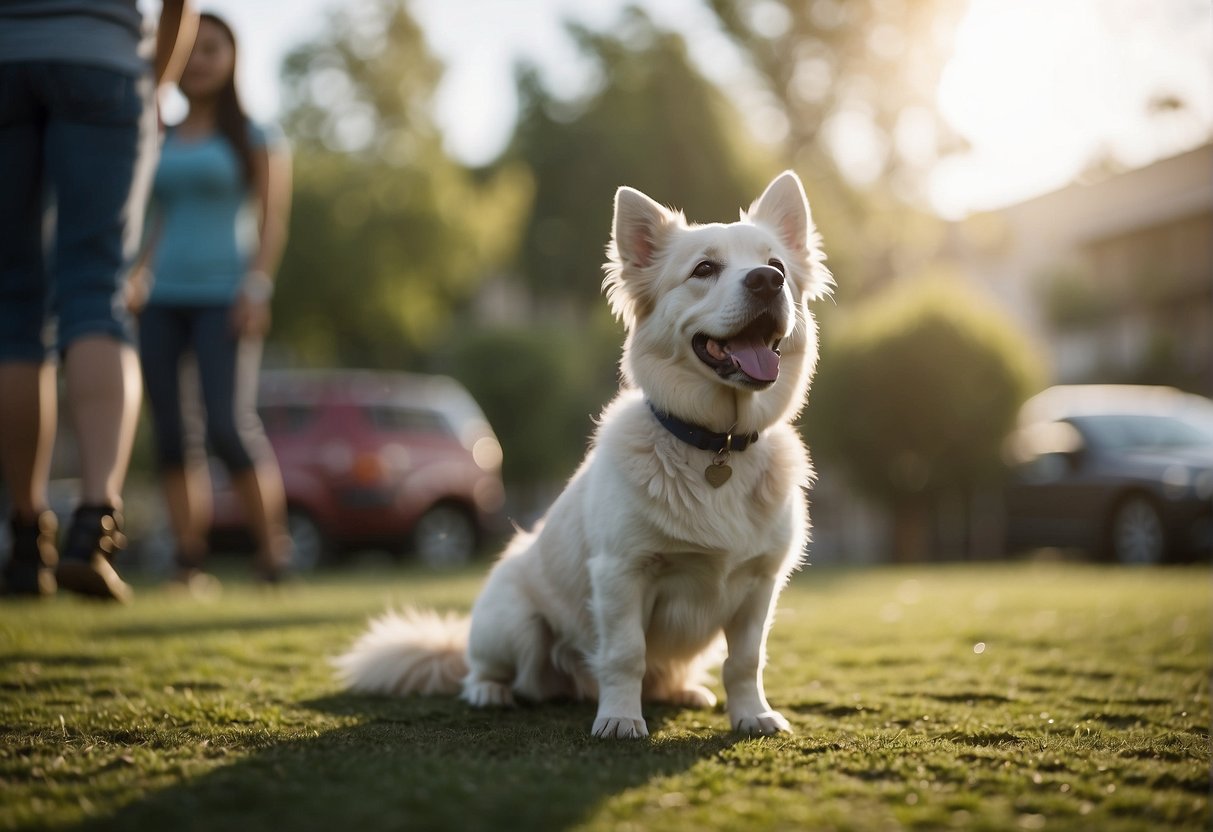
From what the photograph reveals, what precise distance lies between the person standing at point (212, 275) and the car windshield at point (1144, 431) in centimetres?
993

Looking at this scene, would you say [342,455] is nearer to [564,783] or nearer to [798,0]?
[564,783]

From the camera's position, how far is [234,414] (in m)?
5.58

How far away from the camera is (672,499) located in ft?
9.36

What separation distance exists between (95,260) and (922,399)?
11.2m

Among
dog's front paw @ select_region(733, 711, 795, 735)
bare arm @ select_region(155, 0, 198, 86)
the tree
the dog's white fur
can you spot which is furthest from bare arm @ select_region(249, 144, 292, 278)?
the tree

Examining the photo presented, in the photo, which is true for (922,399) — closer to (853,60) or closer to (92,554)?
(92,554)

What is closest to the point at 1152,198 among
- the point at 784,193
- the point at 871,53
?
the point at 871,53

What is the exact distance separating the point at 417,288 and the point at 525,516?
5484 millimetres

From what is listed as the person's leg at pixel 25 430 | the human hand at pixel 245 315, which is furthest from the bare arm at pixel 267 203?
the person's leg at pixel 25 430

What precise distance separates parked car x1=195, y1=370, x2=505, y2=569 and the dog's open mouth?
945cm

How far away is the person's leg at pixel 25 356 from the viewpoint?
3.34 m

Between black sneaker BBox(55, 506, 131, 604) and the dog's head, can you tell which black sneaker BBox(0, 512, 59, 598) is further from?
the dog's head


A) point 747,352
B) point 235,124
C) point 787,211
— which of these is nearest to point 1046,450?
point 235,124

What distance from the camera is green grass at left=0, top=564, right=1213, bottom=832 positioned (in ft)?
6.27
